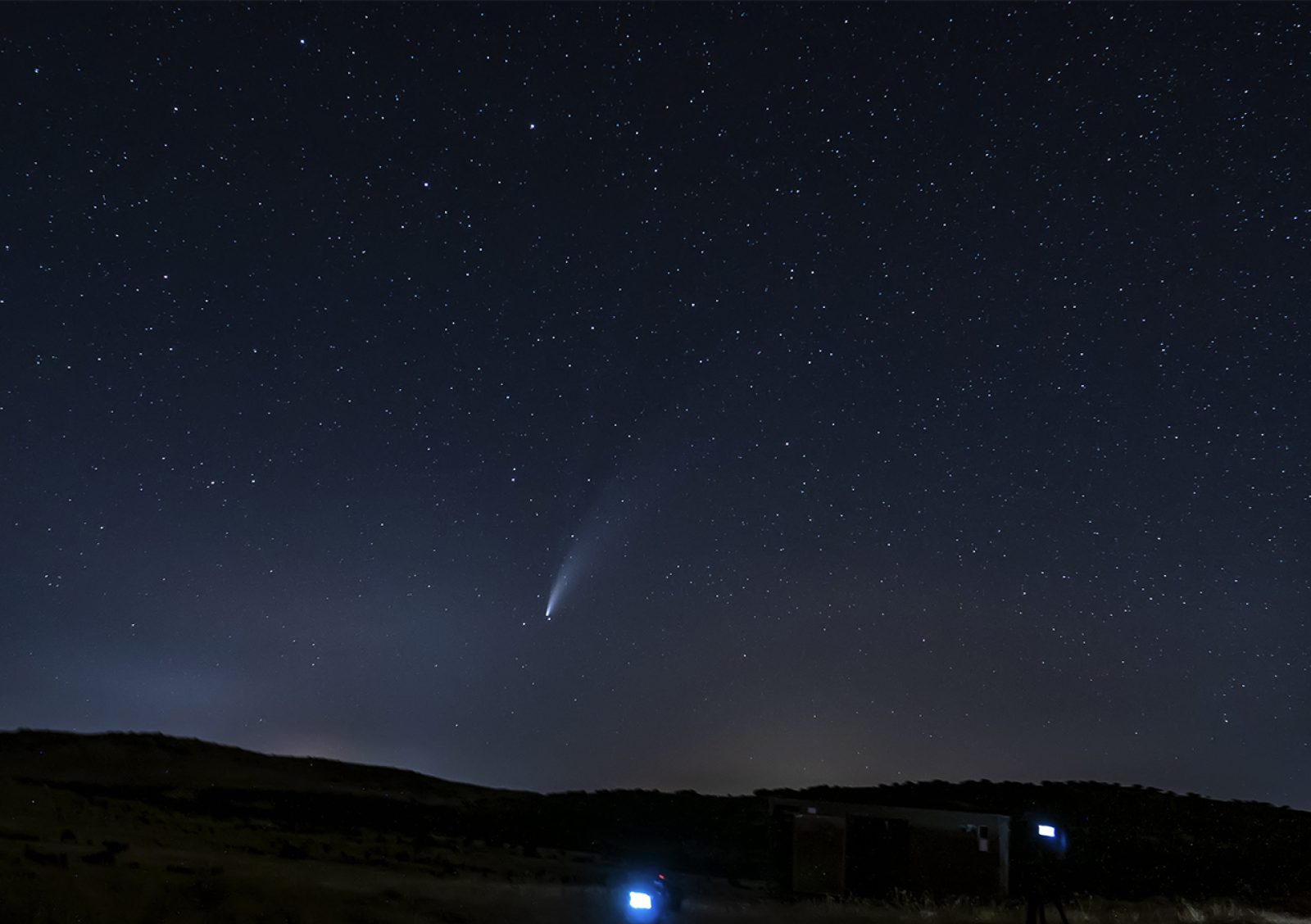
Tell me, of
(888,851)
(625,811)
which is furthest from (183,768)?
(888,851)

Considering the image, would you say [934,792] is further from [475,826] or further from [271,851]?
[271,851]

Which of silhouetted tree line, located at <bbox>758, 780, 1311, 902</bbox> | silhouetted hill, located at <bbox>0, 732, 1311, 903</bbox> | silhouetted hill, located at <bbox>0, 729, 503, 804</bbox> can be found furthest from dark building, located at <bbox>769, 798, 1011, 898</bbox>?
silhouetted hill, located at <bbox>0, 729, 503, 804</bbox>

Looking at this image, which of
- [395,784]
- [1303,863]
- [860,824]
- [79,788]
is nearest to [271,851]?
[860,824]

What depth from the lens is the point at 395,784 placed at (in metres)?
70.1

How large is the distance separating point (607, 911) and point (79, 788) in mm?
38497

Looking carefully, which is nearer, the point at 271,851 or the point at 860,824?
the point at 860,824

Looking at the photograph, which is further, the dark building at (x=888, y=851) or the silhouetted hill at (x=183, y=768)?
the silhouetted hill at (x=183, y=768)

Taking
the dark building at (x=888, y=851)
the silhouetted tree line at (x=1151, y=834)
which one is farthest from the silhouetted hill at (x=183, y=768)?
the dark building at (x=888, y=851)

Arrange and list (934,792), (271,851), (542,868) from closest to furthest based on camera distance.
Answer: (271,851) < (542,868) < (934,792)

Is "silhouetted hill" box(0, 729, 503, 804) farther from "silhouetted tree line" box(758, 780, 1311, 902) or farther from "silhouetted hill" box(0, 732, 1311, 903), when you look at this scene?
"silhouetted tree line" box(758, 780, 1311, 902)

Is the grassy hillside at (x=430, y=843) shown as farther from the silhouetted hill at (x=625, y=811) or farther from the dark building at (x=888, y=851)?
the dark building at (x=888, y=851)

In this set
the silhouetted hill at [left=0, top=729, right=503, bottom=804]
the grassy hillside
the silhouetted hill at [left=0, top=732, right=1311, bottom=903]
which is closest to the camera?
the grassy hillside

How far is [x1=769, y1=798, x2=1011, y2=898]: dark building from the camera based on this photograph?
2066 cm

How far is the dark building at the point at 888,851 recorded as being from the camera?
2066 centimetres
